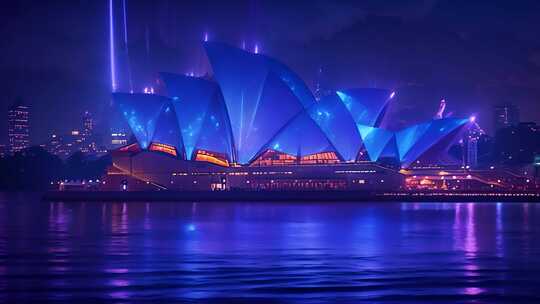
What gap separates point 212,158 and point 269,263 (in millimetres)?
52641

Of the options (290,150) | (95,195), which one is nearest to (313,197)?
(290,150)

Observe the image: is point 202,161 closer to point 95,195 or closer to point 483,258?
point 95,195

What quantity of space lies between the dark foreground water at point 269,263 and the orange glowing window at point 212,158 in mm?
35789

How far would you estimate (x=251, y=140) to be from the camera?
6944 centimetres

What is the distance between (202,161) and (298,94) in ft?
38.9

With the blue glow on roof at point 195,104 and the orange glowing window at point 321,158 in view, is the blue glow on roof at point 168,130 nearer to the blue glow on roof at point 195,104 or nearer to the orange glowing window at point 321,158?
the blue glow on roof at point 195,104

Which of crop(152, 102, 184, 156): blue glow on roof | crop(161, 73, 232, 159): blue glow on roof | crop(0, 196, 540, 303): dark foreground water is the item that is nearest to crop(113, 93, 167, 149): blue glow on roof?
crop(152, 102, 184, 156): blue glow on roof

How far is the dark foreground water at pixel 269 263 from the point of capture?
16.0 meters

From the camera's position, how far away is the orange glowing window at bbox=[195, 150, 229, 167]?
7244cm

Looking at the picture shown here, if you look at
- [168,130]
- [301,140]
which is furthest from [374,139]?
[168,130]

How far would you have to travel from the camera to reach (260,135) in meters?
68.6

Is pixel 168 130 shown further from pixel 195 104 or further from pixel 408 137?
pixel 408 137

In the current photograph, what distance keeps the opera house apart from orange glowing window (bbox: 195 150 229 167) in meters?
0.09

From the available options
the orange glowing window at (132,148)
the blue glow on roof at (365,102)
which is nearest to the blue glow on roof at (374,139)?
the blue glow on roof at (365,102)
